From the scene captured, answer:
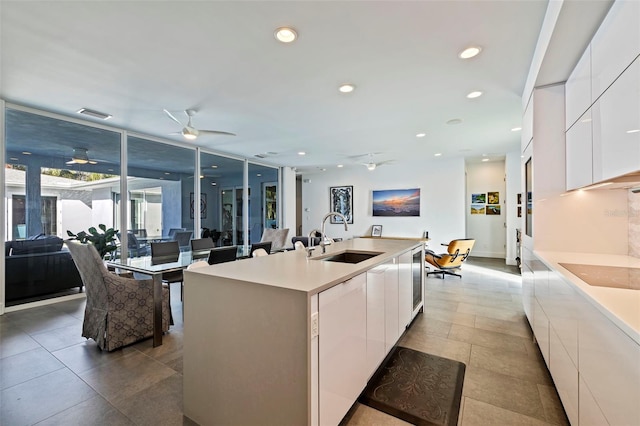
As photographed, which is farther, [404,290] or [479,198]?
[479,198]

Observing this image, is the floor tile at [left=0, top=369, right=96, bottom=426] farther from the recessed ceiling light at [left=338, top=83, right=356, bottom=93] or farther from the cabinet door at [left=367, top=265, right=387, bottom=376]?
the recessed ceiling light at [left=338, top=83, right=356, bottom=93]

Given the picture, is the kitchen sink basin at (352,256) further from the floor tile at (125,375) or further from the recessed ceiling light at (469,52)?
the recessed ceiling light at (469,52)

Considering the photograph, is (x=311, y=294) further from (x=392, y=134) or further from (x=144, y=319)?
(x=392, y=134)

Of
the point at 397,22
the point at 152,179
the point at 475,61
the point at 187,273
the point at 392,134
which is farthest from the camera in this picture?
the point at 152,179

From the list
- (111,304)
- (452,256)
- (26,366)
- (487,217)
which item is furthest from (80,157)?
(487,217)

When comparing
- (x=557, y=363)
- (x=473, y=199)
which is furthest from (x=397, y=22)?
(x=473, y=199)

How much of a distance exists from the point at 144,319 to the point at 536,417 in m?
3.35

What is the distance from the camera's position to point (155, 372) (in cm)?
222

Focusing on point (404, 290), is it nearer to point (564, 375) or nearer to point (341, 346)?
point (564, 375)

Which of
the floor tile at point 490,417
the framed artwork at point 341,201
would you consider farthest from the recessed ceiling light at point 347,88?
the framed artwork at point 341,201

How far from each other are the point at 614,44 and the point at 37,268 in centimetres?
661

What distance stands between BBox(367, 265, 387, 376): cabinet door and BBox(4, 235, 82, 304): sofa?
16.3ft

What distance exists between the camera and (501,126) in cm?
450

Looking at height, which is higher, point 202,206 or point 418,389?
point 202,206
